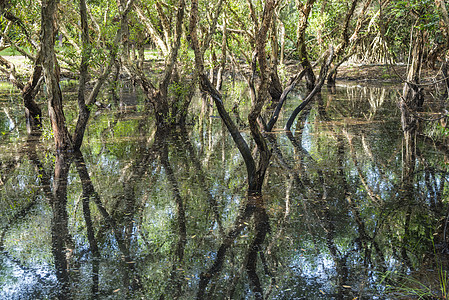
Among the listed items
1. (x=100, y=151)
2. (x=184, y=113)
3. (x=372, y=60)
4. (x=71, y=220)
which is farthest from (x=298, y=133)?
(x=372, y=60)

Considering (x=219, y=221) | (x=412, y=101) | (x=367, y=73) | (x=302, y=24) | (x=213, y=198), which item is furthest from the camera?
(x=367, y=73)

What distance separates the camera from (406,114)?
18656 millimetres

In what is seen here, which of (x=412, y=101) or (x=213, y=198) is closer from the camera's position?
(x=213, y=198)

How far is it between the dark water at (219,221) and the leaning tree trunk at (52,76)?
0.63m

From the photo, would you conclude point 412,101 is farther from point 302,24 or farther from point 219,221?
point 219,221

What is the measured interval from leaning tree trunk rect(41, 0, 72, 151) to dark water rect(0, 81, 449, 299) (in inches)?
24.9

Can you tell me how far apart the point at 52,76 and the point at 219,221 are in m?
6.69

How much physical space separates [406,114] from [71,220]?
14.6 metres

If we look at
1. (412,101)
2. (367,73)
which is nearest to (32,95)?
(412,101)

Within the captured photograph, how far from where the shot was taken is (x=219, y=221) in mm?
8203

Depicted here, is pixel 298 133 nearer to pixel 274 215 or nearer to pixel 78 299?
pixel 274 215

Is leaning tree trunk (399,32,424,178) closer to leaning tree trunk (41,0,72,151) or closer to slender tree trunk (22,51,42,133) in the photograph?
leaning tree trunk (41,0,72,151)

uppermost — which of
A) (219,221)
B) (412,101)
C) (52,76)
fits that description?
(52,76)

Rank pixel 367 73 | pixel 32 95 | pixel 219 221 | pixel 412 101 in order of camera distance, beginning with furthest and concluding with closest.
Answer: pixel 367 73, pixel 412 101, pixel 32 95, pixel 219 221
